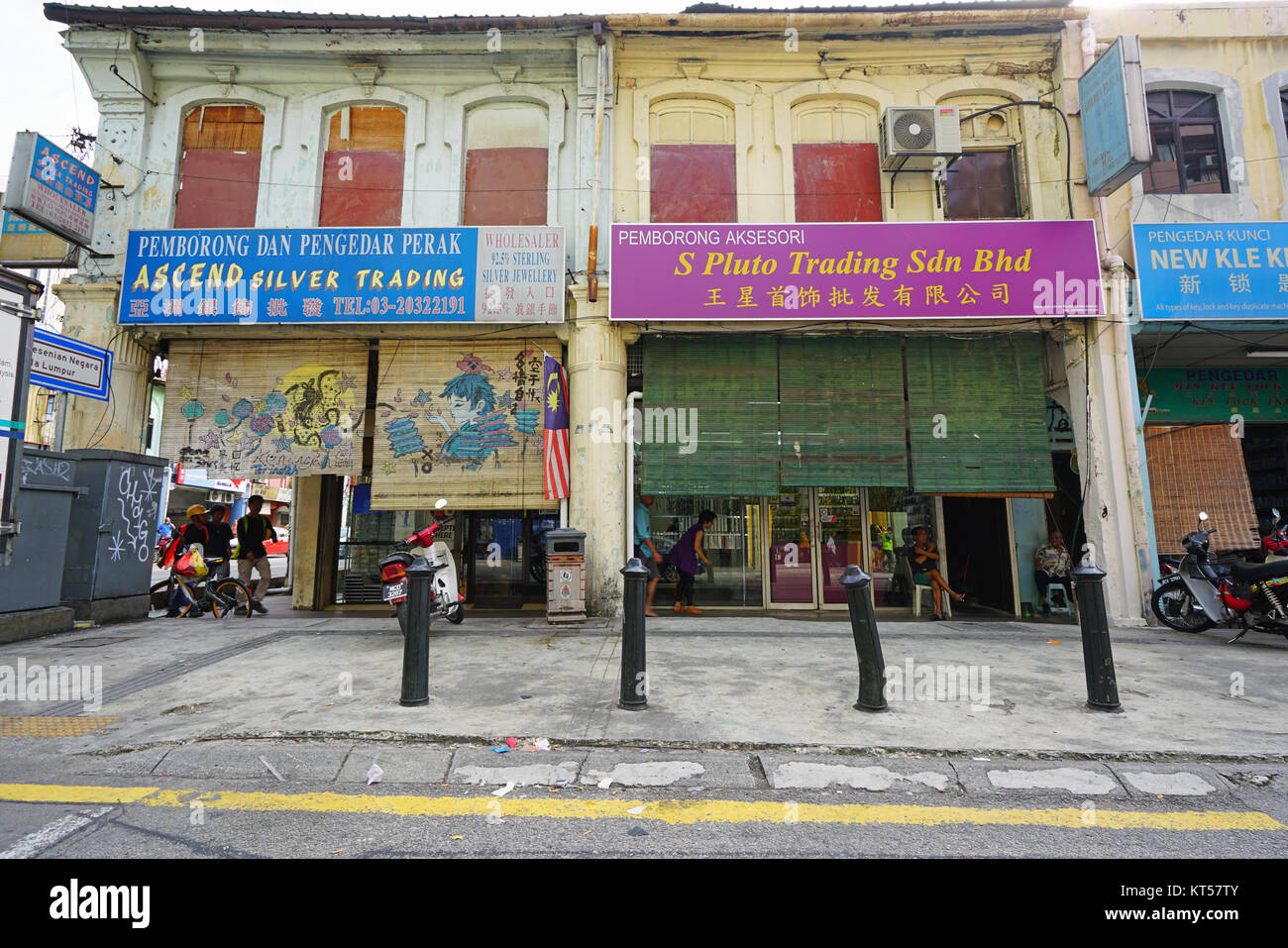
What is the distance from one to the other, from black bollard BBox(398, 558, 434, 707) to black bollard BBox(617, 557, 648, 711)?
1.51 meters

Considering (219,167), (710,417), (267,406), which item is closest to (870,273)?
(710,417)

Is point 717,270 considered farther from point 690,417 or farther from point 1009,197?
point 1009,197

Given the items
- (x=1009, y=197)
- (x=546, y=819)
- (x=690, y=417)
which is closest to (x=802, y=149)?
(x=1009, y=197)

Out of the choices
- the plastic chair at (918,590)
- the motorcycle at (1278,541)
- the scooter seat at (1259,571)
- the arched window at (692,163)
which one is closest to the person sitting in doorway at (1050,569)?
the plastic chair at (918,590)

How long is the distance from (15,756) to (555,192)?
8.55m

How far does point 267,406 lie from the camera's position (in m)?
9.10

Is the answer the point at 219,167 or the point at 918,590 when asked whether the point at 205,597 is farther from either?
the point at 918,590

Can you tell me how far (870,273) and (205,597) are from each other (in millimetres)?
10614

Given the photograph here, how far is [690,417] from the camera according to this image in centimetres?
918

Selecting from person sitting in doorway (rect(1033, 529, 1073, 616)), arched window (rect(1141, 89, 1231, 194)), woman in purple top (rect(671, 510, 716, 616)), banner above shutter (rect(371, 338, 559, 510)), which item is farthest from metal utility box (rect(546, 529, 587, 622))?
arched window (rect(1141, 89, 1231, 194))

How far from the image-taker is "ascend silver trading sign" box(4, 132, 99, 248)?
25.8ft

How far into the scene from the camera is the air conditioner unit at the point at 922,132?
880 centimetres

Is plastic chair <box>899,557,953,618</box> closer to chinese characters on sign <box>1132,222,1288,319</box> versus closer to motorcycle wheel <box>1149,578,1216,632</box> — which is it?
motorcycle wheel <box>1149,578,1216,632</box>

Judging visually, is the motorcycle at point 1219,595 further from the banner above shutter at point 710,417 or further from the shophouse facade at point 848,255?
the banner above shutter at point 710,417
